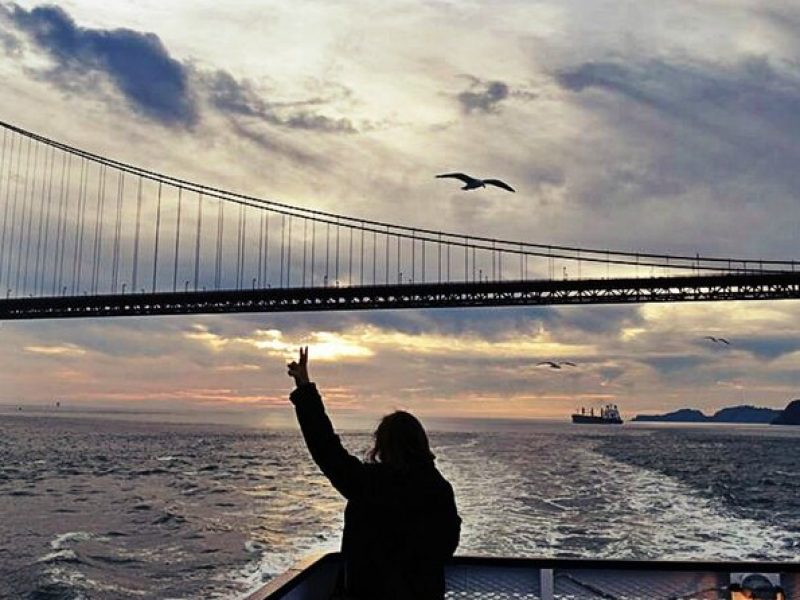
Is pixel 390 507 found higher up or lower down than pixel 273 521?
higher up

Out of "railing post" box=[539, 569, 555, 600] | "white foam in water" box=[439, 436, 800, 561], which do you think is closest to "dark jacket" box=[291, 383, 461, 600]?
"railing post" box=[539, 569, 555, 600]

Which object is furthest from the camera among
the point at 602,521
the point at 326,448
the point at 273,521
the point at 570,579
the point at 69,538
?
the point at 273,521

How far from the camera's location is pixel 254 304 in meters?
40.7

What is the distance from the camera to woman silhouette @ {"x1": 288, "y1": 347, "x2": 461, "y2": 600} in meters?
2.11

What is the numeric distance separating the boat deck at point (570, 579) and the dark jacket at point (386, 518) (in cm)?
82

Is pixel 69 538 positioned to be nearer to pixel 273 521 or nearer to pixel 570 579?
pixel 273 521

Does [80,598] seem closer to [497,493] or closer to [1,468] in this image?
[497,493]

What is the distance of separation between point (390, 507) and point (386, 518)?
35 mm

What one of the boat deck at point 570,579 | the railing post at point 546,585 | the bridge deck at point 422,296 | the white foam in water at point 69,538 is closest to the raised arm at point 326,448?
the boat deck at point 570,579

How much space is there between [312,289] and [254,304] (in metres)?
3.10

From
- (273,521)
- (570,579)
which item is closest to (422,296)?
(273,521)

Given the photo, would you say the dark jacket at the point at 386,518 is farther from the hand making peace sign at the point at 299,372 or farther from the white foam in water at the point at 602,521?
the white foam in water at the point at 602,521

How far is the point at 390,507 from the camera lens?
A: 2.12 m

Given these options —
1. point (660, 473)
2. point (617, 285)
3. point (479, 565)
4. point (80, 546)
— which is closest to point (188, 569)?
point (80, 546)
